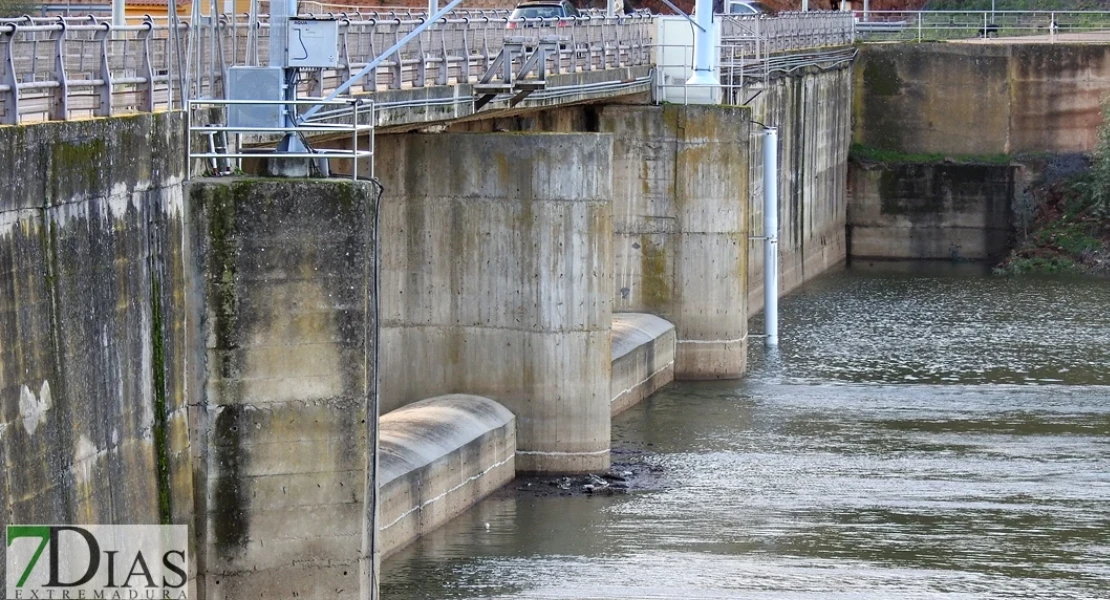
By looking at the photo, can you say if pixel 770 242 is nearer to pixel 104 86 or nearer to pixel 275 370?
pixel 275 370

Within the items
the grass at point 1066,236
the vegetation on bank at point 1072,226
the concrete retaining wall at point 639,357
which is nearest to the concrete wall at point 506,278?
the concrete retaining wall at point 639,357

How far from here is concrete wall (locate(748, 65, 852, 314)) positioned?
43.9 metres

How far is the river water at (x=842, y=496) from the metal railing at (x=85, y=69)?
6.17 m

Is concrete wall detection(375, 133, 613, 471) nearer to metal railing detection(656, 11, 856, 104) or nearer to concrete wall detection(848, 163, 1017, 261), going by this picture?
metal railing detection(656, 11, 856, 104)

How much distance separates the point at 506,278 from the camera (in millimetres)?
26859

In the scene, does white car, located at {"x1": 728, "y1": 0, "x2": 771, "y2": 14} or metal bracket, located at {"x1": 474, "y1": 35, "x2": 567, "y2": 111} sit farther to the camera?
white car, located at {"x1": 728, "y1": 0, "x2": 771, "y2": 14}

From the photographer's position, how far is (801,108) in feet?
164

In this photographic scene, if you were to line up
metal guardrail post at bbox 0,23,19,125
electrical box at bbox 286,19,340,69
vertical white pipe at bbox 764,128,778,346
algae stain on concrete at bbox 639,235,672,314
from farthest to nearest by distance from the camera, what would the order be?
vertical white pipe at bbox 764,128,778,346 → algae stain on concrete at bbox 639,235,672,314 → electrical box at bbox 286,19,340,69 → metal guardrail post at bbox 0,23,19,125

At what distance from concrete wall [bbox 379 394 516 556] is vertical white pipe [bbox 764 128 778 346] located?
41.8ft

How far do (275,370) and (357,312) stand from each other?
2.89 feet

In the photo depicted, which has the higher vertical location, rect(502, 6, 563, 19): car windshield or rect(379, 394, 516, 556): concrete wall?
rect(502, 6, 563, 19): car windshield

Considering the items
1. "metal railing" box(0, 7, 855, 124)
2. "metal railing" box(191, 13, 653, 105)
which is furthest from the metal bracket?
"metal railing" box(191, 13, 653, 105)

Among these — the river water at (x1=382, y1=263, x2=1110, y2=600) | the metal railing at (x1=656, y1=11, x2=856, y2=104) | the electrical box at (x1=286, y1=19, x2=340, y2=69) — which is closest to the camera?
the electrical box at (x1=286, y1=19, x2=340, y2=69)

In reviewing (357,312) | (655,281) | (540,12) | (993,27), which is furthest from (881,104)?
(357,312)
